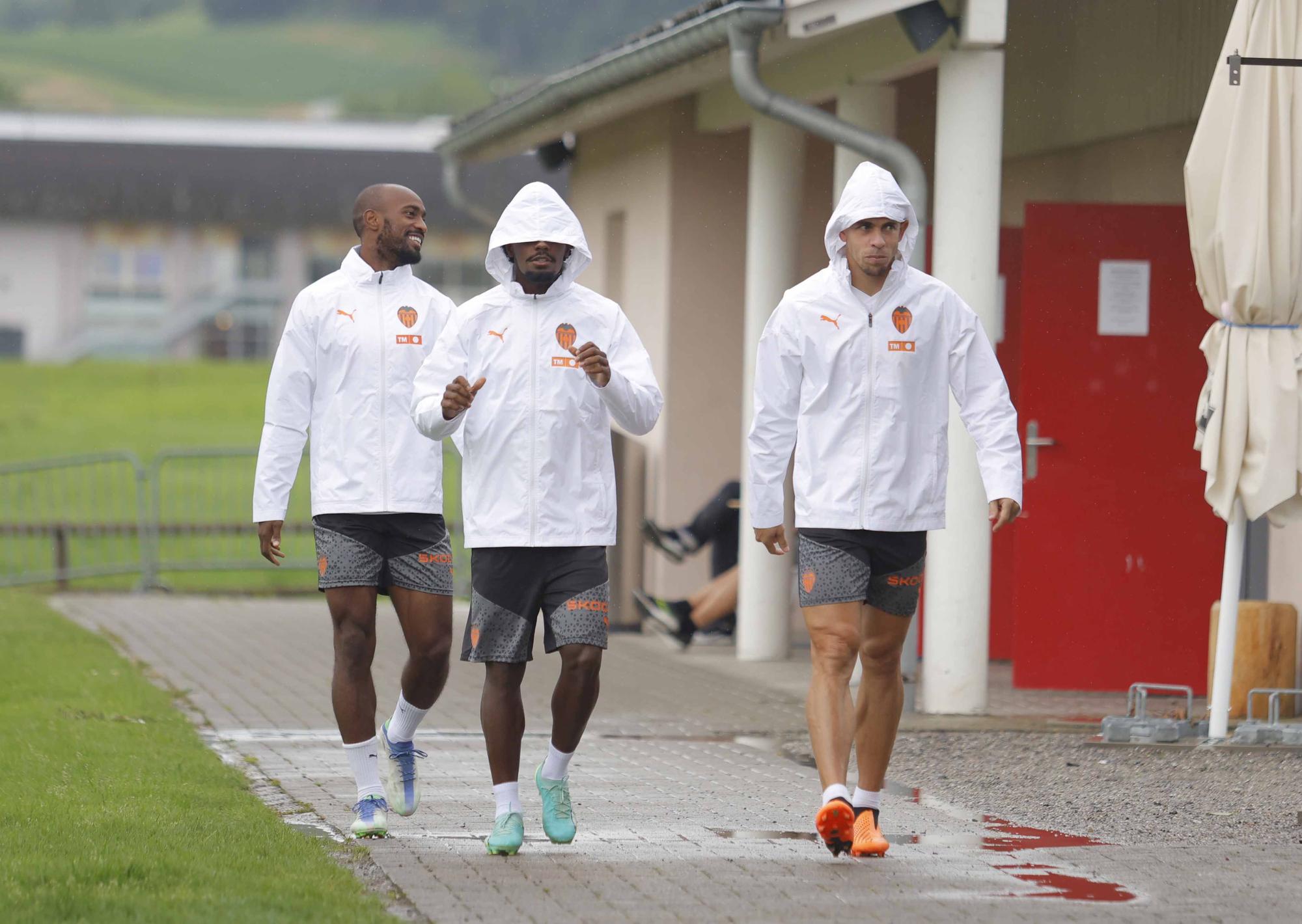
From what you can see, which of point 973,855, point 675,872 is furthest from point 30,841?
point 973,855

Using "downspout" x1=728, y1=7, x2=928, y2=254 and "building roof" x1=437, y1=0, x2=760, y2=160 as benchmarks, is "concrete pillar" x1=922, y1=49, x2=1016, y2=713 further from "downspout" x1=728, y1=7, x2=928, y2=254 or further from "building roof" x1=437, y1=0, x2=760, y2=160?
"building roof" x1=437, y1=0, x2=760, y2=160

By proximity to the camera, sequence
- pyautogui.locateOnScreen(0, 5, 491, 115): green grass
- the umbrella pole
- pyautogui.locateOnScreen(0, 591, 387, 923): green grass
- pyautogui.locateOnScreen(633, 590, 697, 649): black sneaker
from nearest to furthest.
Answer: pyautogui.locateOnScreen(0, 591, 387, 923): green grass, the umbrella pole, pyautogui.locateOnScreen(633, 590, 697, 649): black sneaker, pyautogui.locateOnScreen(0, 5, 491, 115): green grass

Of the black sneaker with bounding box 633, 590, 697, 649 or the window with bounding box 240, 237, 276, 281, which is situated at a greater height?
the window with bounding box 240, 237, 276, 281

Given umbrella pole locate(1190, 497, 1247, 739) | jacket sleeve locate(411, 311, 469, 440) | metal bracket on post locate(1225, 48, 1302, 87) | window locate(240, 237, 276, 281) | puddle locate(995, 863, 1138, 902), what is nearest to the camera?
puddle locate(995, 863, 1138, 902)

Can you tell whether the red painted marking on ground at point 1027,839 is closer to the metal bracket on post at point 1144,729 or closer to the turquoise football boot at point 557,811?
the turquoise football boot at point 557,811

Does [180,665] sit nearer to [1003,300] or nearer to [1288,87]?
[1003,300]

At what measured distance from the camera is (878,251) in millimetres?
6176

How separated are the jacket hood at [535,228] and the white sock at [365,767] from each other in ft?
4.92

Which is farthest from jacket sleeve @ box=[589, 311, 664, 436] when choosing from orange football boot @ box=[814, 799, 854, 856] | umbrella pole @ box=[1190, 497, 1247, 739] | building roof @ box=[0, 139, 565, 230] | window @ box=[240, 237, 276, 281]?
window @ box=[240, 237, 276, 281]

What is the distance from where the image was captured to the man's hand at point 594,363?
592 cm

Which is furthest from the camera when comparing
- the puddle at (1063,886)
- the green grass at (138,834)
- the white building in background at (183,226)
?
the white building in background at (183,226)

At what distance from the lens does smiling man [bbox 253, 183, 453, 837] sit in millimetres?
6496

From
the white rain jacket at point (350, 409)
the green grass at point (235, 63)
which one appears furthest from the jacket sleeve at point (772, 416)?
the green grass at point (235, 63)

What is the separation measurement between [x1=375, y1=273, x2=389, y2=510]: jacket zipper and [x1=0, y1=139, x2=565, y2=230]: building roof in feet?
157
